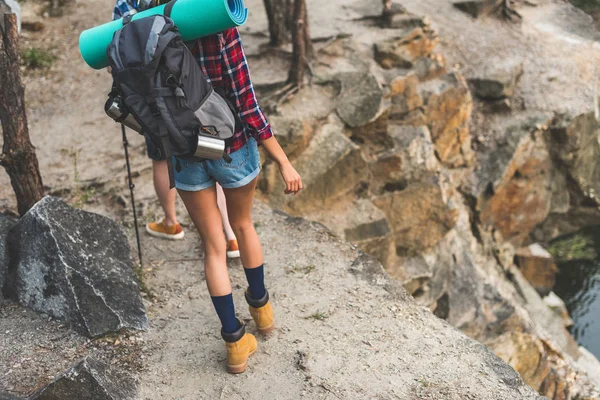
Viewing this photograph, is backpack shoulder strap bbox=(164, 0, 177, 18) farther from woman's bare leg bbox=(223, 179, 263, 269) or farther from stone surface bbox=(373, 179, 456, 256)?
stone surface bbox=(373, 179, 456, 256)

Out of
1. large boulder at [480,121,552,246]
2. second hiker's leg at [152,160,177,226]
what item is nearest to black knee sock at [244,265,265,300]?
second hiker's leg at [152,160,177,226]

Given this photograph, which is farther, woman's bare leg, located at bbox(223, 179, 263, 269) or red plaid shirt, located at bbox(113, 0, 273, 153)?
woman's bare leg, located at bbox(223, 179, 263, 269)

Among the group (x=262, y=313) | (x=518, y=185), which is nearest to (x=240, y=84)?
(x=262, y=313)

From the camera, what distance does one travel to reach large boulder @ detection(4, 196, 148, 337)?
370 centimetres

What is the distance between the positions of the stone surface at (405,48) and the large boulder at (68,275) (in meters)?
5.75

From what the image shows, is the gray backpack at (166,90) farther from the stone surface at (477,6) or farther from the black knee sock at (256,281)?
the stone surface at (477,6)

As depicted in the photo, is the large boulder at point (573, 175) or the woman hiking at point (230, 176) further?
the large boulder at point (573, 175)

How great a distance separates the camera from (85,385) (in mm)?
3061

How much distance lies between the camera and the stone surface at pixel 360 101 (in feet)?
25.1

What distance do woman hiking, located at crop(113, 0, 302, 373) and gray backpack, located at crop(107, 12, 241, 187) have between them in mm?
174

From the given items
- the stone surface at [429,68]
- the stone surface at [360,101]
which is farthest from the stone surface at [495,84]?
the stone surface at [360,101]

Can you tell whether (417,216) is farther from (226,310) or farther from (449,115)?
(226,310)

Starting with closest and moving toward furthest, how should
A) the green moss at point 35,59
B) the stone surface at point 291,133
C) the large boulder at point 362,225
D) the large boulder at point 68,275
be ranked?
the large boulder at point 68,275 → the stone surface at point 291,133 → the large boulder at point 362,225 → the green moss at point 35,59

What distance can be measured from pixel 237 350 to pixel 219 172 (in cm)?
104
